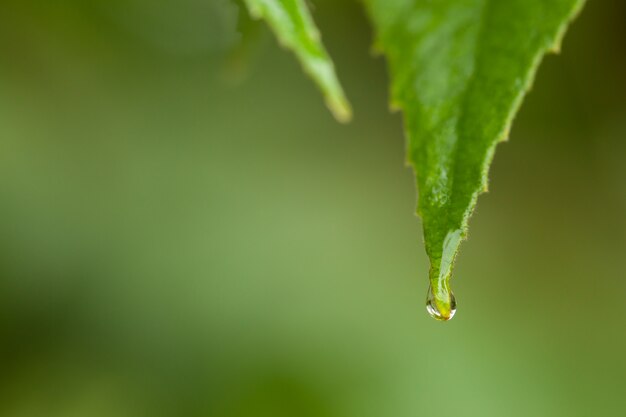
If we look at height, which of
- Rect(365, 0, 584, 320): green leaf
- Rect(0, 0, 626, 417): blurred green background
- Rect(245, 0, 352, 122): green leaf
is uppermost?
Rect(245, 0, 352, 122): green leaf

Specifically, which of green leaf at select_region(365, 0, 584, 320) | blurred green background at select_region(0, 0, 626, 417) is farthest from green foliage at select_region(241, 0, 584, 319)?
blurred green background at select_region(0, 0, 626, 417)

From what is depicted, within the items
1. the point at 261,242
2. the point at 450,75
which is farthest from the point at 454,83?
the point at 261,242

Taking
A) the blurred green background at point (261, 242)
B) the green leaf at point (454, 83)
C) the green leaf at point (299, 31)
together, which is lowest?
the blurred green background at point (261, 242)

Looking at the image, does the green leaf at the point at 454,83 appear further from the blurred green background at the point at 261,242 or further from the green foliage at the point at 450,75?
the blurred green background at the point at 261,242

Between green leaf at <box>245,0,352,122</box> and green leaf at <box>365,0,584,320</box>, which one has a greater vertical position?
green leaf at <box>245,0,352,122</box>

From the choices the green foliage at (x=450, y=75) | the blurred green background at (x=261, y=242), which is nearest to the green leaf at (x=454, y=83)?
the green foliage at (x=450, y=75)

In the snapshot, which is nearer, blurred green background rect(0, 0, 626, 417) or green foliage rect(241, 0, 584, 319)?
green foliage rect(241, 0, 584, 319)

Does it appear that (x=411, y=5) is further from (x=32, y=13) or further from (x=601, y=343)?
(x=601, y=343)

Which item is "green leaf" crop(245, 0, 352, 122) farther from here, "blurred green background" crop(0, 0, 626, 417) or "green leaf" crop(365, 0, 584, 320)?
"blurred green background" crop(0, 0, 626, 417)
